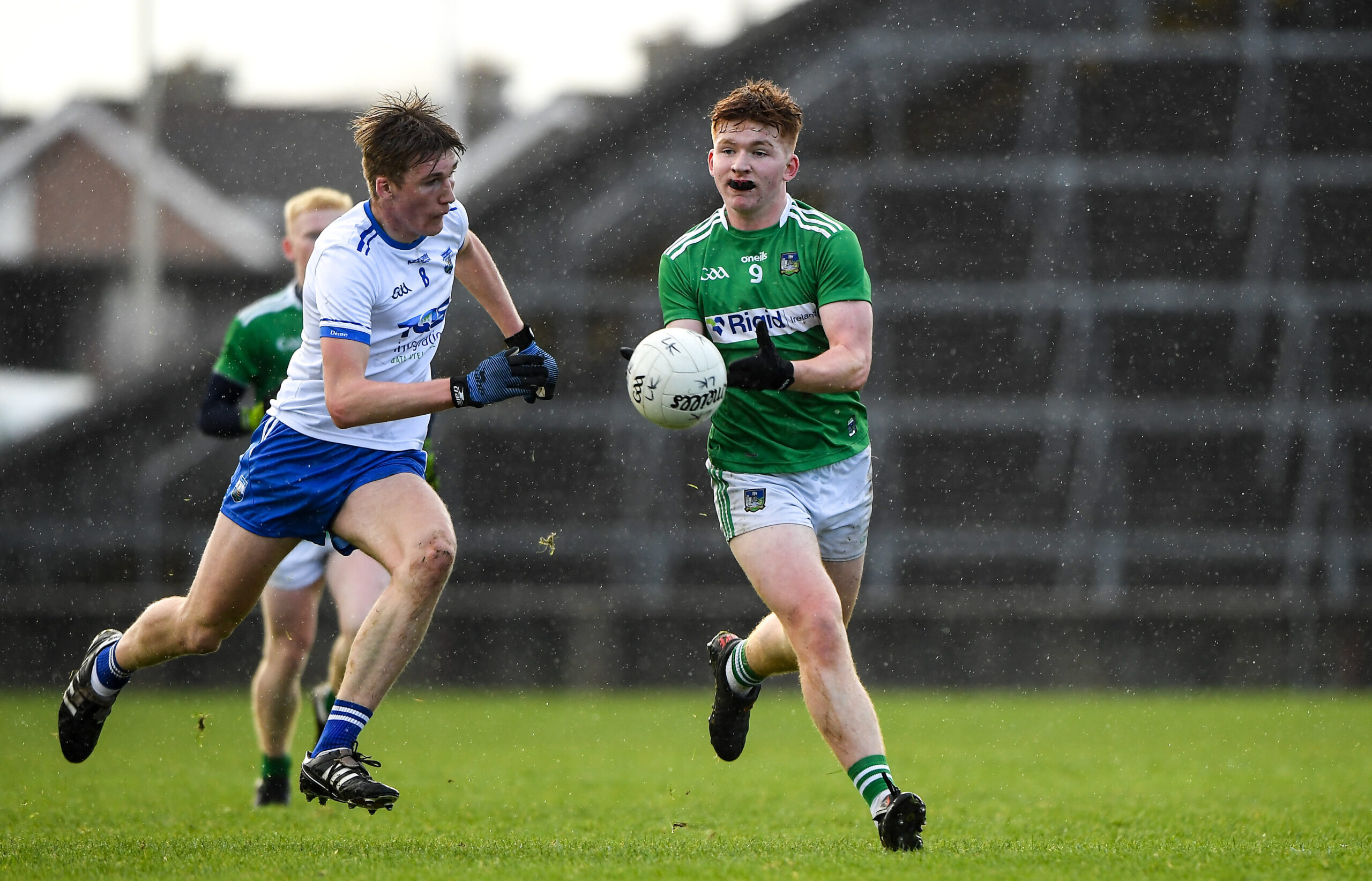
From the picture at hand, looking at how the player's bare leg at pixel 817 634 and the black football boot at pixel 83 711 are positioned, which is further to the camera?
the black football boot at pixel 83 711

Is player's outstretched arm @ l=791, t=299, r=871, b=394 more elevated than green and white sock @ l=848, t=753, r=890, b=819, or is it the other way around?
player's outstretched arm @ l=791, t=299, r=871, b=394

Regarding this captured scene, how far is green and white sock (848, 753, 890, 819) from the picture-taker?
4629 mm

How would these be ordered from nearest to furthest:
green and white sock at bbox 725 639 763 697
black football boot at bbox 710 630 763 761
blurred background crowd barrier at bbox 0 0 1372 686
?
green and white sock at bbox 725 639 763 697, black football boot at bbox 710 630 763 761, blurred background crowd barrier at bbox 0 0 1372 686

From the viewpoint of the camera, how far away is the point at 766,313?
16.9ft

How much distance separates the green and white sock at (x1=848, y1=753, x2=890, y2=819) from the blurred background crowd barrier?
887cm

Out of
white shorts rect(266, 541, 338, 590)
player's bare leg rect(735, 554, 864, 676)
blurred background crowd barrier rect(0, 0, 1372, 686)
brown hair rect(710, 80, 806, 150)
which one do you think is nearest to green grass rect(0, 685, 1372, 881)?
player's bare leg rect(735, 554, 864, 676)

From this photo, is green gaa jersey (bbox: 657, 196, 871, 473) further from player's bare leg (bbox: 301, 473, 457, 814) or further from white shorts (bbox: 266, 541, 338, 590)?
white shorts (bbox: 266, 541, 338, 590)

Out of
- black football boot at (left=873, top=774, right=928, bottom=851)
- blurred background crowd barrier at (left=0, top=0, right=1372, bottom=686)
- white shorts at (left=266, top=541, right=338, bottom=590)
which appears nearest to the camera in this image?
black football boot at (left=873, top=774, right=928, bottom=851)

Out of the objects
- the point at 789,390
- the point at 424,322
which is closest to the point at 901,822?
the point at 789,390

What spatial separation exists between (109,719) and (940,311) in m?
9.05

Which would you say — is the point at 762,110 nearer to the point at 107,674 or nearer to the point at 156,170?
the point at 107,674

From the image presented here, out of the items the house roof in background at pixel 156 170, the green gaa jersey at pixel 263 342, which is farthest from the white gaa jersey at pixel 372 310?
the house roof in background at pixel 156 170

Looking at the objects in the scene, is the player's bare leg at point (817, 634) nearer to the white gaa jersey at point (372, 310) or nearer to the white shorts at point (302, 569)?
the white gaa jersey at point (372, 310)

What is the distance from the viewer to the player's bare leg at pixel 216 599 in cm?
512
